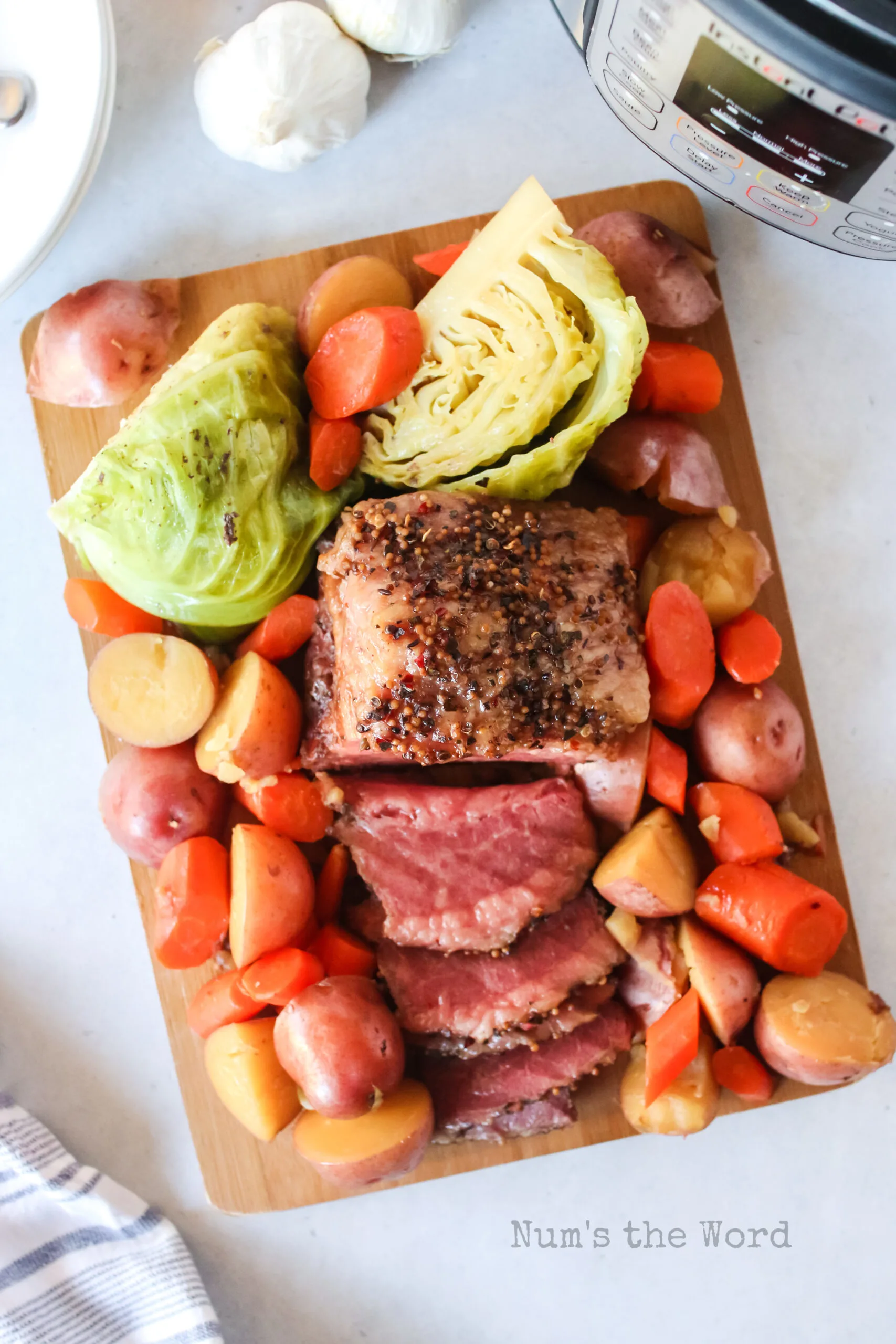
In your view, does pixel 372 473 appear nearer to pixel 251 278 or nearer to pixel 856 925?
pixel 251 278

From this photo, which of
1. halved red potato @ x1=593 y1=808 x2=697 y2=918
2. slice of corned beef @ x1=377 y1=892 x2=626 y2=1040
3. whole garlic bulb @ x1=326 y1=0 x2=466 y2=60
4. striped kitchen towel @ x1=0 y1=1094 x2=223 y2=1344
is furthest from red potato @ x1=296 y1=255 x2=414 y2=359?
striped kitchen towel @ x1=0 y1=1094 x2=223 y2=1344

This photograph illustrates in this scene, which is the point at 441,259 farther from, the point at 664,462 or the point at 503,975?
the point at 503,975

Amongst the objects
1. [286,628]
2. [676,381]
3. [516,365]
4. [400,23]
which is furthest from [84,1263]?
[400,23]

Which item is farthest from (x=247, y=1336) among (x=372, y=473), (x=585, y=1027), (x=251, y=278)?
(x=251, y=278)

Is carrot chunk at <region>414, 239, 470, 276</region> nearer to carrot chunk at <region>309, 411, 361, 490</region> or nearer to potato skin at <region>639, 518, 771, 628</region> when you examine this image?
carrot chunk at <region>309, 411, 361, 490</region>

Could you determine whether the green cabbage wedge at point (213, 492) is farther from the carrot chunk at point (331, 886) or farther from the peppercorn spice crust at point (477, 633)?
the carrot chunk at point (331, 886)
